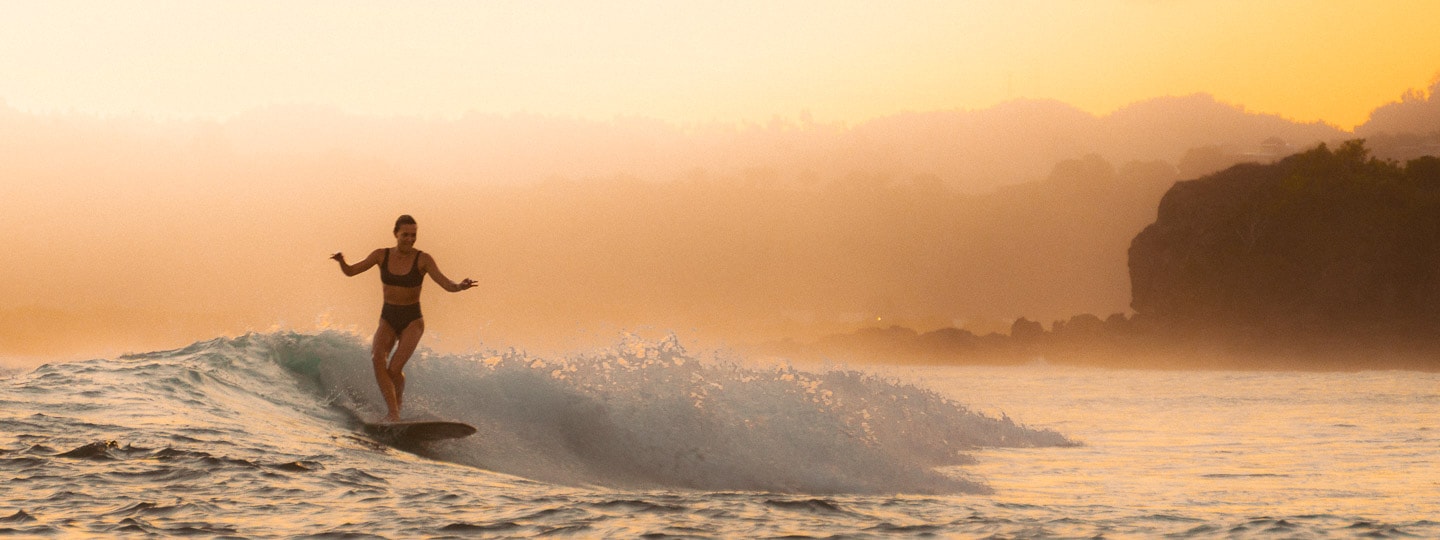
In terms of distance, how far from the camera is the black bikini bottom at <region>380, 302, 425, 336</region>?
1271 cm

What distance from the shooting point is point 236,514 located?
8.38 m

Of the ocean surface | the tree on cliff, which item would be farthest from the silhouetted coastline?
the ocean surface

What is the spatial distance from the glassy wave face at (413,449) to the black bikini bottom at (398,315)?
4.00ft

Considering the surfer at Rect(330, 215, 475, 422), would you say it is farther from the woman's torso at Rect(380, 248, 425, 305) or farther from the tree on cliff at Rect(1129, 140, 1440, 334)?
the tree on cliff at Rect(1129, 140, 1440, 334)

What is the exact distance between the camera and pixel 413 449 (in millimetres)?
11922

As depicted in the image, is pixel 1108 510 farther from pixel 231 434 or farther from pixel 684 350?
pixel 231 434

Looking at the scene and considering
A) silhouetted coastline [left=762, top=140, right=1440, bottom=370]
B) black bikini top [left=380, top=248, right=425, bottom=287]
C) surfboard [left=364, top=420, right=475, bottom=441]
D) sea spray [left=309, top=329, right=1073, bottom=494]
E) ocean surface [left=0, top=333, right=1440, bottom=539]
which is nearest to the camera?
ocean surface [left=0, top=333, right=1440, bottom=539]

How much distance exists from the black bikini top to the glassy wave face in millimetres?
1651

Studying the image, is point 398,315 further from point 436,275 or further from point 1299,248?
point 1299,248

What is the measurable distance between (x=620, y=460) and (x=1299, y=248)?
3038 inches

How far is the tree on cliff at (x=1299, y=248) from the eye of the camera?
74.3 metres

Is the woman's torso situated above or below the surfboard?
above

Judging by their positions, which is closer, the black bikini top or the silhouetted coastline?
the black bikini top

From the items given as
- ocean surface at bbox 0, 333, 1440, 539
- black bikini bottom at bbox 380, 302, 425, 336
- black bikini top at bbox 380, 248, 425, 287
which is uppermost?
black bikini top at bbox 380, 248, 425, 287
